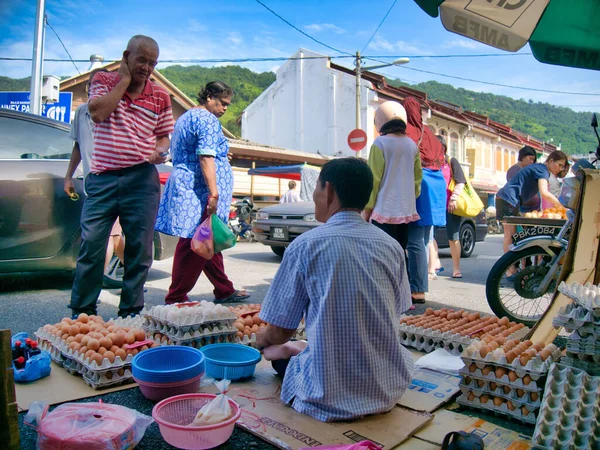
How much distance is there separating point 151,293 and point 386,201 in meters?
2.86

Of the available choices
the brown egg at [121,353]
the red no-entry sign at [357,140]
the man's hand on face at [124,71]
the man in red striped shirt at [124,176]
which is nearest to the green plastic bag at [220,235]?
the man in red striped shirt at [124,176]

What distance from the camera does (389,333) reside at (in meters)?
2.12

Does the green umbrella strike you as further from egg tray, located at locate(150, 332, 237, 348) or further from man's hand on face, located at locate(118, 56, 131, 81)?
egg tray, located at locate(150, 332, 237, 348)

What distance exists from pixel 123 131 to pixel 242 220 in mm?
11450

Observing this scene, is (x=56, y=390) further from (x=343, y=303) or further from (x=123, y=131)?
(x=123, y=131)

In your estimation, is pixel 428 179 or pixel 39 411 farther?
pixel 428 179

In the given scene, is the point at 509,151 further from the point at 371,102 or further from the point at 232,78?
the point at 232,78

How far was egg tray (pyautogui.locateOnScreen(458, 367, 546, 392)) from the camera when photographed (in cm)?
224

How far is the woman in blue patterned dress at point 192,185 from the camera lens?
429cm

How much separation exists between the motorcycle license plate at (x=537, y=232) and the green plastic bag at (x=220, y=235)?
9.52 ft

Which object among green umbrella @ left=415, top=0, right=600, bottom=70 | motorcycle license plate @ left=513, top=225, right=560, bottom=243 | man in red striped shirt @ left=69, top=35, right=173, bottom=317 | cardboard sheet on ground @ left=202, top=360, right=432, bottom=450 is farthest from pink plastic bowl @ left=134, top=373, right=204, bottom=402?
motorcycle license plate @ left=513, top=225, right=560, bottom=243

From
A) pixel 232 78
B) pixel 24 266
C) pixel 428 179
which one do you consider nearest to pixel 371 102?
pixel 232 78

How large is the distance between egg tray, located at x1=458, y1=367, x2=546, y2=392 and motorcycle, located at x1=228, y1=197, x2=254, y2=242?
11.6m

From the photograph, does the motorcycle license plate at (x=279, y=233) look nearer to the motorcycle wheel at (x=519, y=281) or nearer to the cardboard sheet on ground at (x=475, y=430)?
the motorcycle wheel at (x=519, y=281)
